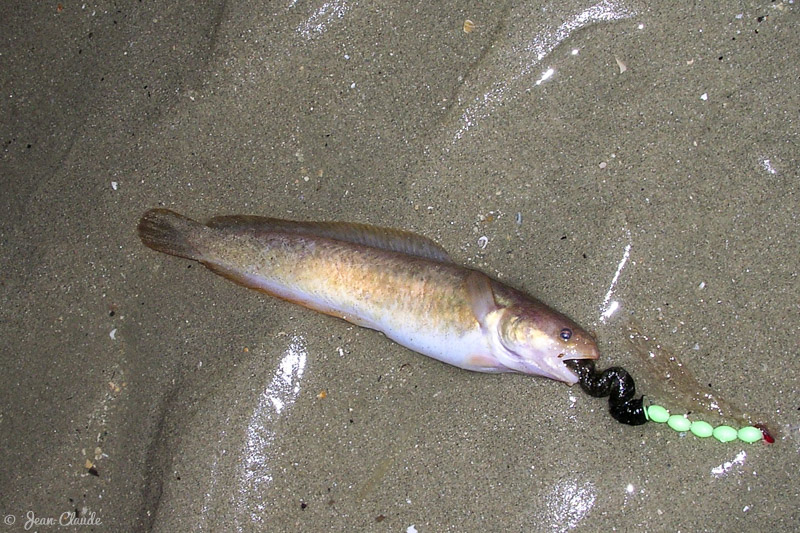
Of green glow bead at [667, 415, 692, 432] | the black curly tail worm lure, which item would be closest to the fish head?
the black curly tail worm lure

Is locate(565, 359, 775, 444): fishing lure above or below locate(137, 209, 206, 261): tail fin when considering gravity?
below

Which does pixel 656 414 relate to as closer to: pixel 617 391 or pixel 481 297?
pixel 617 391

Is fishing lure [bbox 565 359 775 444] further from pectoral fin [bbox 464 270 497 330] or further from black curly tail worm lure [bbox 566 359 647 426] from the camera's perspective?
pectoral fin [bbox 464 270 497 330]

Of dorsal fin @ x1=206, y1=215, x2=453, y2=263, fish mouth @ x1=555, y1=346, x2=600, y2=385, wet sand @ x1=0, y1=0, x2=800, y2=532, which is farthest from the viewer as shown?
dorsal fin @ x1=206, y1=215, x2=453, y2=263

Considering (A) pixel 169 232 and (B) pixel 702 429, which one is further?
(A) pixel 169 232

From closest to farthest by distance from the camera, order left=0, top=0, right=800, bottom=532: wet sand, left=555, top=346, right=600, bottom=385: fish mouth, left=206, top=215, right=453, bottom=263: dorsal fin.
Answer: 1. left=555, top=346, right=600, bottom=385: fish mouth
2. left=0, top=0, right=800, bottom=532: wet sand
3. left=206, top=215, right=453, bottom=263: dorsal fin

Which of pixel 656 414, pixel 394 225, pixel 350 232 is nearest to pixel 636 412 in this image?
pixel 656 414

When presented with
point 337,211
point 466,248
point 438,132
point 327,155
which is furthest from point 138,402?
point 438,132

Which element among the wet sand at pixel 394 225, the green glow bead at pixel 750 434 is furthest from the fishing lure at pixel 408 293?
the wet sand at pixel 394 225

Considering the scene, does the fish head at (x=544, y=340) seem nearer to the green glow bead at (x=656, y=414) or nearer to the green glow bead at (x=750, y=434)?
the green glow bead at (x=656, y=414)
